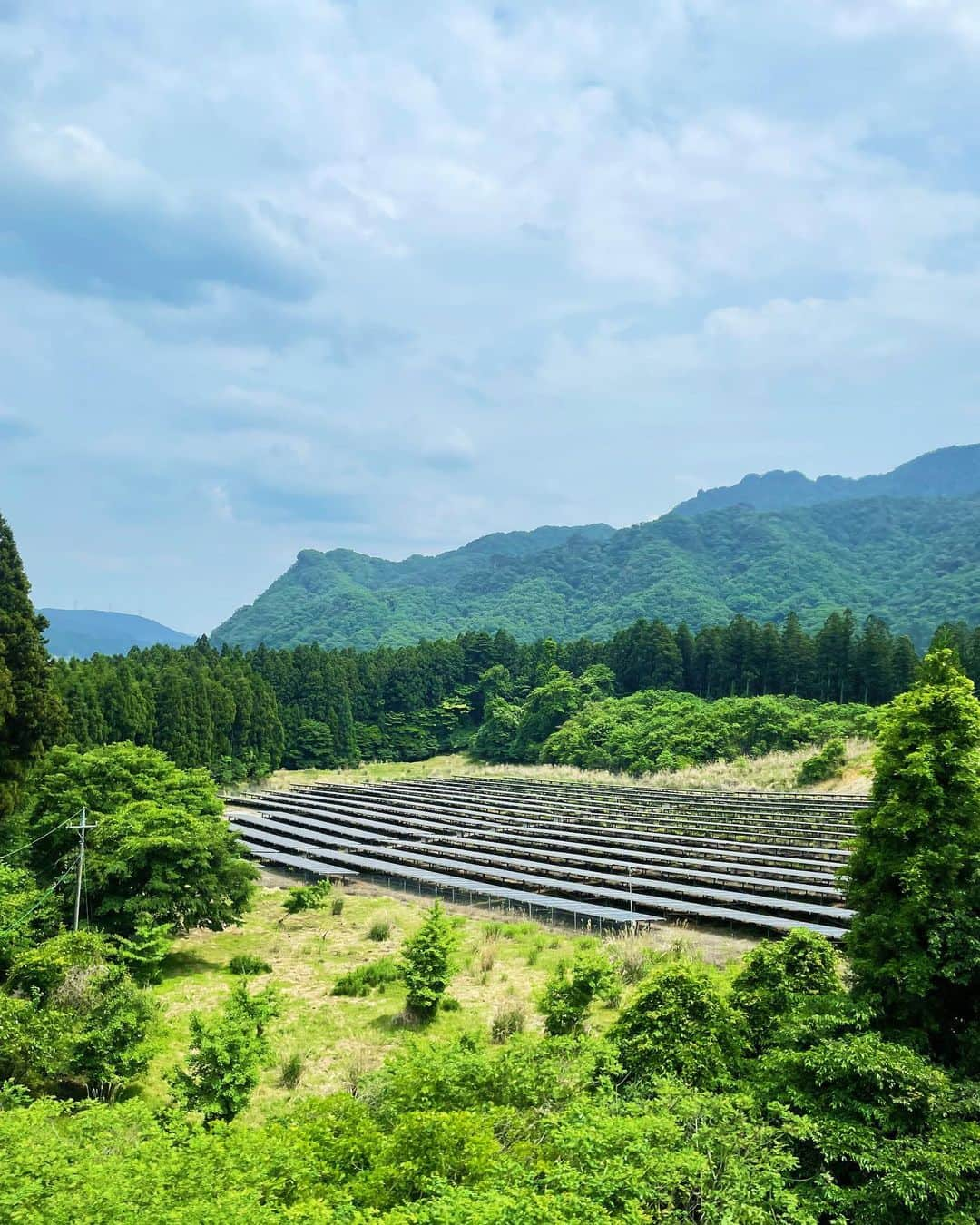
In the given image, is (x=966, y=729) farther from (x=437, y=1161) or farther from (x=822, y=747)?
(x=822, y=747)

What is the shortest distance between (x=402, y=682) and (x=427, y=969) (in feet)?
260

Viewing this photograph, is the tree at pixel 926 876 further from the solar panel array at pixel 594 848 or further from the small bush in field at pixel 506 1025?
the small bush in field at pixel 506 1025

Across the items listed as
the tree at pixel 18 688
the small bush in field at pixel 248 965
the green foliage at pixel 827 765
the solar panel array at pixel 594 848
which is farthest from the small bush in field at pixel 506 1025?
the green foliage at pixel 827 765

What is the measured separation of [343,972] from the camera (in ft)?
62.4

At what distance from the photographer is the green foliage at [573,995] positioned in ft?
43.9

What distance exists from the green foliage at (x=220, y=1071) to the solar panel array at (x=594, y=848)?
36.9 feet

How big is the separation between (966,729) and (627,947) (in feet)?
34.5

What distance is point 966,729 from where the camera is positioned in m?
10.5

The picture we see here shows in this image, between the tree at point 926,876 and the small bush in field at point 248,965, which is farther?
the small bush in field at point 248,965

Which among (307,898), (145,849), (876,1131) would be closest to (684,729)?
(307,898)

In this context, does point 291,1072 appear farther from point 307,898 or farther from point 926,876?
point 926,876

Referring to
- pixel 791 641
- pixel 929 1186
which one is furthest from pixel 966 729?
pixel 791 641

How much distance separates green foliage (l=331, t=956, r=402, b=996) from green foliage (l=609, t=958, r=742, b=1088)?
7.54 metres

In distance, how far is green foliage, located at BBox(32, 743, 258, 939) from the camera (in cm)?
1823
